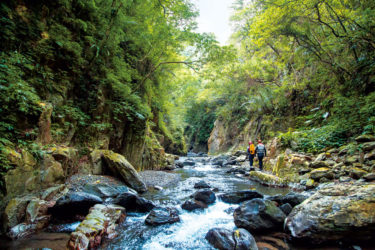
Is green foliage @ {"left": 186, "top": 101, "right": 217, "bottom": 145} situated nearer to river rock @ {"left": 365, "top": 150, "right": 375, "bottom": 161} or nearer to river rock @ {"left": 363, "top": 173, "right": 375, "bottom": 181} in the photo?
river rock @ {"left": 365, "top": 150, "right": 375, "bottom": 161}

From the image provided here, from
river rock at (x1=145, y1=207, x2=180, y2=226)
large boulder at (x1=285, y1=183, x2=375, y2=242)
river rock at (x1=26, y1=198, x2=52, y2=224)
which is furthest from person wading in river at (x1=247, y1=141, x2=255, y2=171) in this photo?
river rock at (x1=26, y1=198, x2=52, y2=224)

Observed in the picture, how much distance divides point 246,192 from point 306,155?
422cm

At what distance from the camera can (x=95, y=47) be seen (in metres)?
6.89

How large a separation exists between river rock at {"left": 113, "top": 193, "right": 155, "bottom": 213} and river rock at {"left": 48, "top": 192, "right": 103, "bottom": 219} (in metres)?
0.62

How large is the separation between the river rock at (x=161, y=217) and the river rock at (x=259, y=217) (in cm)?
145

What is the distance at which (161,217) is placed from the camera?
161 inches

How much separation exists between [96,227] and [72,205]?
1.25 meters

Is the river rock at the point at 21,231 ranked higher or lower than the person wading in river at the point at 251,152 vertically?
lower

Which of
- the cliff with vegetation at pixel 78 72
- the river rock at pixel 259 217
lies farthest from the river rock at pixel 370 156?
the cliff with vegetation at pixel 78 72

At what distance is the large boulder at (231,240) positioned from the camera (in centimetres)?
291

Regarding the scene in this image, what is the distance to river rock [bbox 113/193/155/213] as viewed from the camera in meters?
4.71

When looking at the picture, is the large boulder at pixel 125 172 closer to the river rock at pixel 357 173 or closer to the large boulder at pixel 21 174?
the large boulder at pixel 21 174

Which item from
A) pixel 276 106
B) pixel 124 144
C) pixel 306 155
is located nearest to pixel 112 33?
pixel 124 144

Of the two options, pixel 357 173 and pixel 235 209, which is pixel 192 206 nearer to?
pixel 235 209
